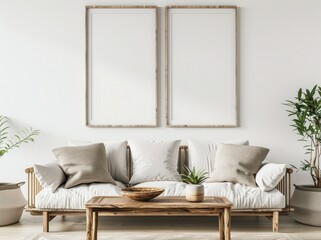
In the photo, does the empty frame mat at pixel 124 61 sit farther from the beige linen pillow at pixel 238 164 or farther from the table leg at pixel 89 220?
the table leg at pixel 89 220

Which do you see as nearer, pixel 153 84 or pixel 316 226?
pixel 316 226

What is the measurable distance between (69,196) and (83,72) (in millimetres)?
1679

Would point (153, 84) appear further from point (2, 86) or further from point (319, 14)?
point (319, 14)

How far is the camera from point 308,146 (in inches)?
202

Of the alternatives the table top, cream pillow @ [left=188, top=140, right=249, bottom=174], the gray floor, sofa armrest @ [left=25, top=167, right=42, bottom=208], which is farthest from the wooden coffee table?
cream pillow @ [left=188, top=140, right=249, bottom=174]

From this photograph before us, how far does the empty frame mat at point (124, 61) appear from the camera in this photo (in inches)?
205

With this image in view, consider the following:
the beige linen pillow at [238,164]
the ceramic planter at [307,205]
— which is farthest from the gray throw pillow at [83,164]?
the ceramic planter at [307,205]

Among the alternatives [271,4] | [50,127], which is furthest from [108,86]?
[271,4]

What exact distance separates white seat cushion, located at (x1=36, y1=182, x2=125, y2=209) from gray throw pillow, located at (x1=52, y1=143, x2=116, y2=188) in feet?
0.34

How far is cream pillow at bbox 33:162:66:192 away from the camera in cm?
411

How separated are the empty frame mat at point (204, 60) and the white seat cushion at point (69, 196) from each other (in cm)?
139

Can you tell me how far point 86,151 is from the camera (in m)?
4.43

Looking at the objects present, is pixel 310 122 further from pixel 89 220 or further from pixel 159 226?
pixel 89 220

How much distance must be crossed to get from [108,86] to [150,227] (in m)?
1.75
